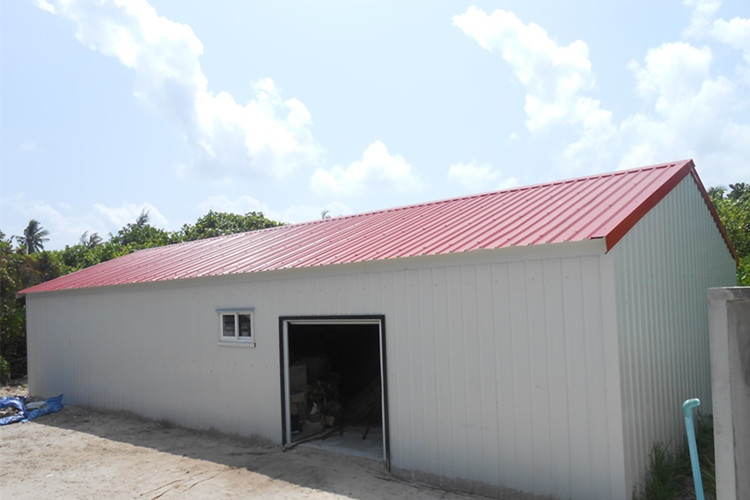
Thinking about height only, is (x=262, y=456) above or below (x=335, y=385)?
below

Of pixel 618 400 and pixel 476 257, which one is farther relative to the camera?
pixel 476 257

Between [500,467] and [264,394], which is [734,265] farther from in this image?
[264,394]

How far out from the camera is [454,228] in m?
7.72

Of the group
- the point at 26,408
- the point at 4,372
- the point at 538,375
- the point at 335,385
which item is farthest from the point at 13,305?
the point at 538,375

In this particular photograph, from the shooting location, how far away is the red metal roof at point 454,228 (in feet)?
20.3

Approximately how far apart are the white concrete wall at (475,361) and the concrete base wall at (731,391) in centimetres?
156

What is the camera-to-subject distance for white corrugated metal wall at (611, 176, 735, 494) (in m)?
5.58

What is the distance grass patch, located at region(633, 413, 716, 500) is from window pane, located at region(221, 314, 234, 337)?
6491mm

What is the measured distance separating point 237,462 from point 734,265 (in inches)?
371

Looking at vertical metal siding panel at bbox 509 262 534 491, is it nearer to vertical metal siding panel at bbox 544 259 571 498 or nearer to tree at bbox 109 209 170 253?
vertical metal siding panel at bbox 544 259 571 498

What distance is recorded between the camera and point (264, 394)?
8.66 meters

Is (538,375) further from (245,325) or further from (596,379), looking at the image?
(245,325)

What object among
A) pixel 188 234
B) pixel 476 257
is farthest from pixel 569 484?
pixel 188 234

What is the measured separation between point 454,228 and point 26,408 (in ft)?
34.7
